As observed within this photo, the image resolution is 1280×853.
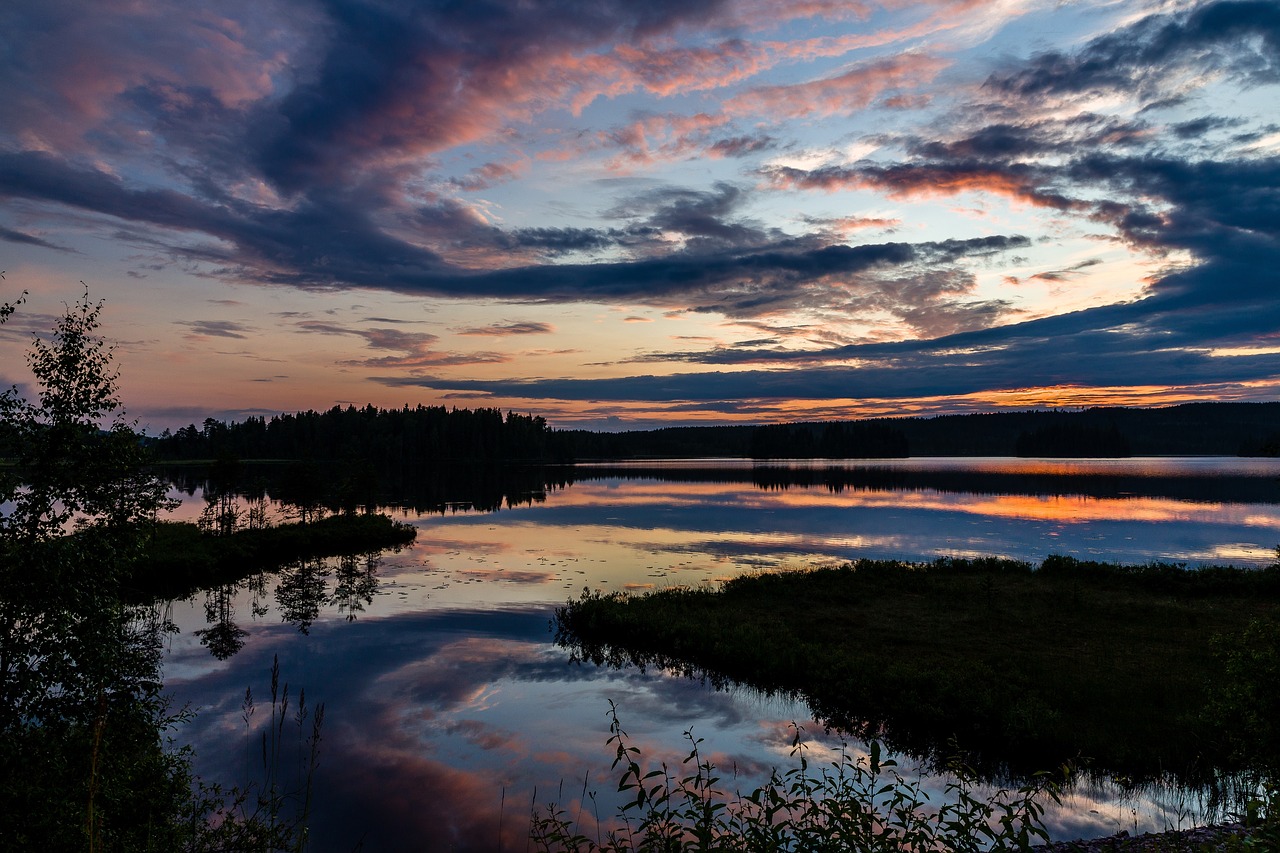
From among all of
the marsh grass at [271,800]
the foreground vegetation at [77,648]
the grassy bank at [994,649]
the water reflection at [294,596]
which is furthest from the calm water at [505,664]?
the foreground vegetation at [77,648]

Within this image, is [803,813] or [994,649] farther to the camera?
[994,649]

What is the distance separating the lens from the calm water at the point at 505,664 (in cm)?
1562

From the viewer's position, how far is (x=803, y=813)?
12305mm

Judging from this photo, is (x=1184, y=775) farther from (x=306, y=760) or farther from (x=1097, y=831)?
(x=306, y=760)

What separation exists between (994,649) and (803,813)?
16.9m

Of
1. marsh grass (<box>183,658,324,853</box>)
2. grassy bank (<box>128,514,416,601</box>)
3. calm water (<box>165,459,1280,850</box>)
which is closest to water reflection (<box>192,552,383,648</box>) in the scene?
calm water (<box>165,459,1280,850</box>)

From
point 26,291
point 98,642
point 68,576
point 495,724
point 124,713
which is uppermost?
point 26,291

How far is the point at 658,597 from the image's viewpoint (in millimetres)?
33812

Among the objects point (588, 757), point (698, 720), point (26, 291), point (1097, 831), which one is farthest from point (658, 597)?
point (26, 291)

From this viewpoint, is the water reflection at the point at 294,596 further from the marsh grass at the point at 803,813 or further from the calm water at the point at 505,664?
the marsh grass at the point at 803,813

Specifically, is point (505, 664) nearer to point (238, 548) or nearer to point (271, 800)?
point (271, 800)

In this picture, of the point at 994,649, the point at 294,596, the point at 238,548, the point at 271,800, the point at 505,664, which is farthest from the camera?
the point at 238,548

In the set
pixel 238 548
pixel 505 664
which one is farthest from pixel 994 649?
pixel 238 548

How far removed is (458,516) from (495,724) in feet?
201
